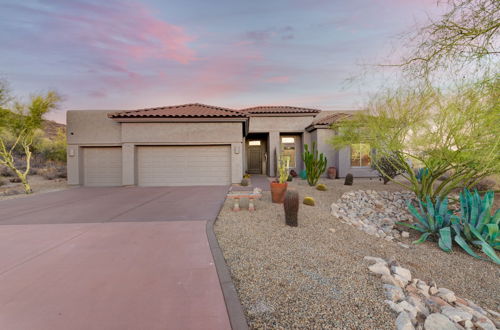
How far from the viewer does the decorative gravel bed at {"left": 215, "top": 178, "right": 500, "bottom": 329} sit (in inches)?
80.7

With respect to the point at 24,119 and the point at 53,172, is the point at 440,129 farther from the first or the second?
the point at 53,172

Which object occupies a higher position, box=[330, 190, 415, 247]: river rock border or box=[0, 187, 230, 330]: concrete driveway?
box=[0, 187, 230, 330]: concrete driveway

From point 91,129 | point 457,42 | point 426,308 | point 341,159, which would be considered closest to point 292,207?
point 426,308

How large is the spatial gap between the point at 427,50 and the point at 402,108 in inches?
131

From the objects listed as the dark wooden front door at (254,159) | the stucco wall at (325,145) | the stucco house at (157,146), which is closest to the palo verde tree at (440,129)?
the stucco house at (157,146)

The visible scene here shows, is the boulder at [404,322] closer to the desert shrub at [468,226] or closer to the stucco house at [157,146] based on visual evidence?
the desert shrub at [468,226]

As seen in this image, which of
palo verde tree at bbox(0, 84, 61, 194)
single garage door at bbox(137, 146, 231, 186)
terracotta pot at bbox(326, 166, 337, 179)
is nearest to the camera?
palo verde tree at bbox(0, 84, 61, 194)

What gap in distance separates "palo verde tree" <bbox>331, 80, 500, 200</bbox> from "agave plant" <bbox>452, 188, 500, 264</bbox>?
86 cm

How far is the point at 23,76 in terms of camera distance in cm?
1120

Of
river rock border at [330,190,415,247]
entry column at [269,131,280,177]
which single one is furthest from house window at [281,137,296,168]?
river rock border at [330,190,415,247]

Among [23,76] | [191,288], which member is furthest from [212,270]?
[23,76]

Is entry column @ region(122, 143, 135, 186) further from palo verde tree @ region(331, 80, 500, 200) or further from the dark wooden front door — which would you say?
palo verde tree @ region(331, 80, 500, 200)

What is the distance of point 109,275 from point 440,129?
25.9 feet

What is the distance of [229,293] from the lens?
232 cm
